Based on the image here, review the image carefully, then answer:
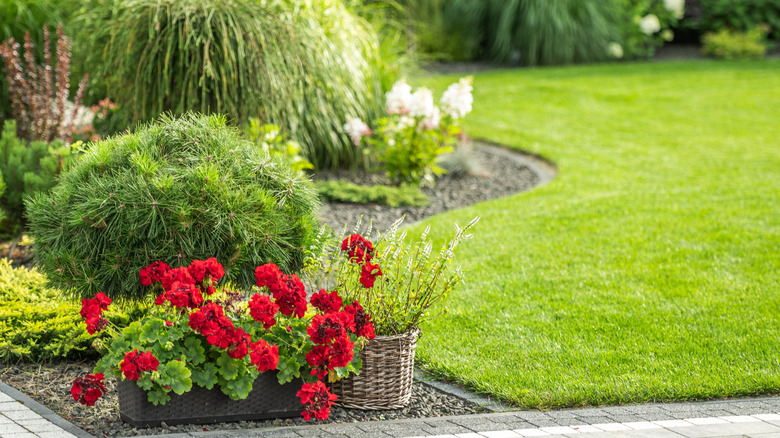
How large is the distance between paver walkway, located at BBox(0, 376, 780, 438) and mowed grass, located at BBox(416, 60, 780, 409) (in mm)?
154

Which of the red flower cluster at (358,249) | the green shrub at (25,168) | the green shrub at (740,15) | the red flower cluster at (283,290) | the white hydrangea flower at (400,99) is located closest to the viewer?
the red flower cluster at (283,290)

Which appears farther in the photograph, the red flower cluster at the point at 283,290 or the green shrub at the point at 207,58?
the green shrub at the point at 207,58

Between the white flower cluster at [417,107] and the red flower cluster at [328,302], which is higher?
the white flower cluster at [417,107]

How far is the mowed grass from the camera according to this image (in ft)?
13.3

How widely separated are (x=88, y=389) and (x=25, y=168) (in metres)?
3.07

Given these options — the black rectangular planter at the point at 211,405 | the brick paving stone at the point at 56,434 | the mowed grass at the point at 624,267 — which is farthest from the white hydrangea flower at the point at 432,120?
the brick paving stone at the point at 56,434

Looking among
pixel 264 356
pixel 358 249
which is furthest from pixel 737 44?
pixel 264 356

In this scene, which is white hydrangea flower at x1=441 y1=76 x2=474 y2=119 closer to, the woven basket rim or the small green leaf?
the woven basket rim

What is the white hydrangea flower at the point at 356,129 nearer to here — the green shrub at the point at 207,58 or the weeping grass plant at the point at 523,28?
the green shrub at the point at 207,58

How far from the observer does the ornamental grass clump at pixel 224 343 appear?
3.32 metres

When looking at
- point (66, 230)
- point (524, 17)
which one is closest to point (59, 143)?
point (66, 230)

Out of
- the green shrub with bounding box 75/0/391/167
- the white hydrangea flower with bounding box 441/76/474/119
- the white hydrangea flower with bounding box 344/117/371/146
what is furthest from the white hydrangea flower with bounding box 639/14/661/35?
the green shrub with bounding box 75/0/391/167

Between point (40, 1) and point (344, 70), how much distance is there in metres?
3.40

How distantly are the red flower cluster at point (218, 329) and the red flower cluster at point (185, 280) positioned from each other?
0.08 meters
